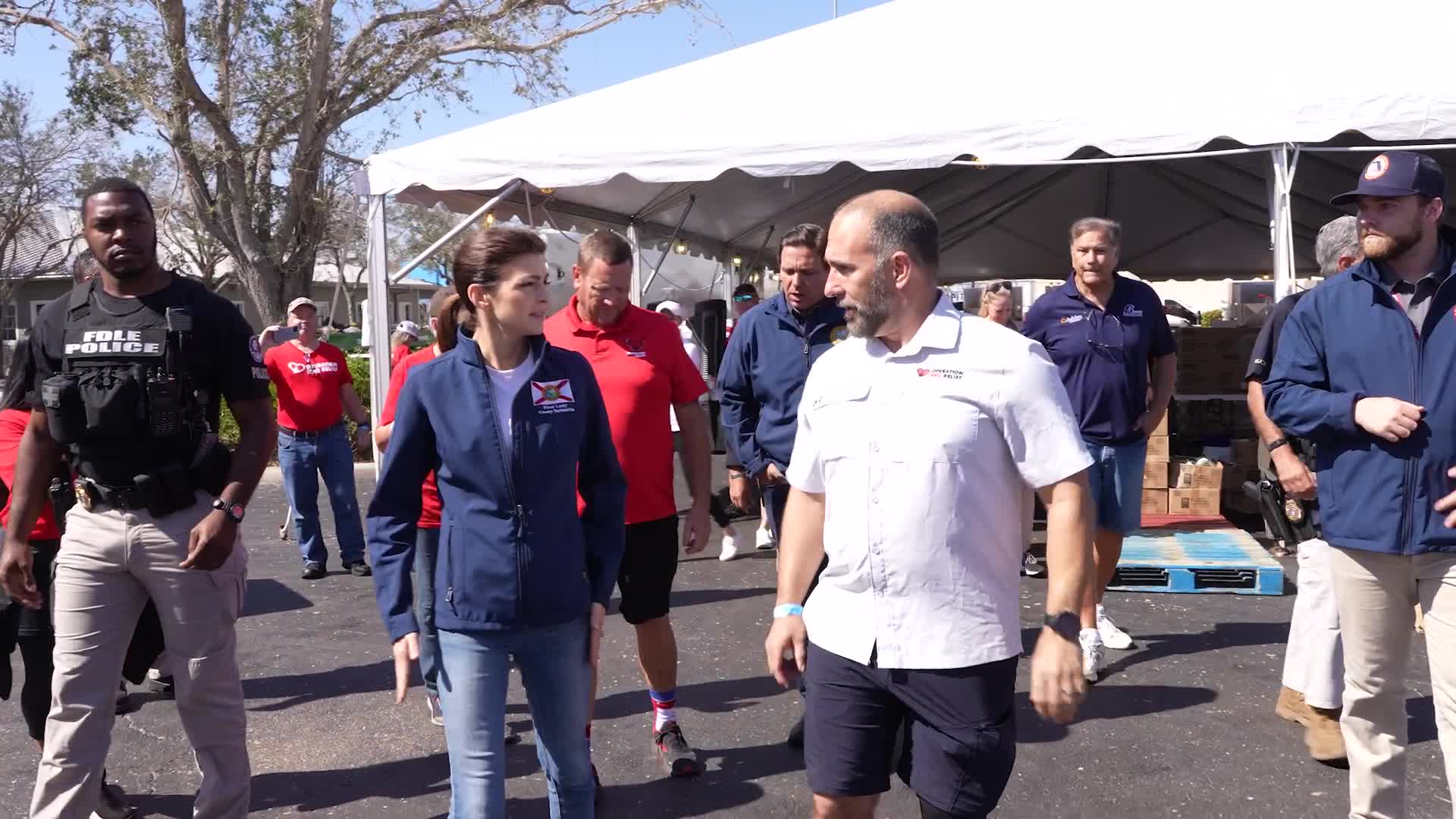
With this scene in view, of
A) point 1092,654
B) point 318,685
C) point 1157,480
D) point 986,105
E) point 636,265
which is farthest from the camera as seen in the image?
point 636,265

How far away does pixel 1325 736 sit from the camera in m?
4.21

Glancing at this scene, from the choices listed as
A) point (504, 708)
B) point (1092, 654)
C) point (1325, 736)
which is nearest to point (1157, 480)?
point (1092, 654)

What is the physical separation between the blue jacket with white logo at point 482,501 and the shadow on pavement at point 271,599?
4.56 metres

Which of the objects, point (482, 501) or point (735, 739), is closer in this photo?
point (482, 501)

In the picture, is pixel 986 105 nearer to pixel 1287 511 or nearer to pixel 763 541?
pixel 763 541

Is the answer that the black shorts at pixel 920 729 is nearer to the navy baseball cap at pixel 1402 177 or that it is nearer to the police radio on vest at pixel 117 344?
the navy baseball cap at pixel 1402 177

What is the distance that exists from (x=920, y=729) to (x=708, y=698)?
2.79 metres

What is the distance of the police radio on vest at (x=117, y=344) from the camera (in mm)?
3203

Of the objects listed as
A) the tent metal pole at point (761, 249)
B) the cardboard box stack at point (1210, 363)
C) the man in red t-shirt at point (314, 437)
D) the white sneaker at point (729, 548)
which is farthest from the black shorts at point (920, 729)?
the tent metal pole at point (761, 249)

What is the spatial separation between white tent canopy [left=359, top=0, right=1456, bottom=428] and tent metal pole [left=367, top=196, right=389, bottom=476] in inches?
1.4

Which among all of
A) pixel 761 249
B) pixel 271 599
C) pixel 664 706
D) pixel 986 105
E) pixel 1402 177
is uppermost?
pixel 986 105

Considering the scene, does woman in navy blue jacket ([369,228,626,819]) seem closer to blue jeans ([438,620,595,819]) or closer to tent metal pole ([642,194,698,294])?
blue jeans ([438,620,595,819])

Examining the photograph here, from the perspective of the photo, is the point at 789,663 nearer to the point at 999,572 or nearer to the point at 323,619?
the point at 999,572

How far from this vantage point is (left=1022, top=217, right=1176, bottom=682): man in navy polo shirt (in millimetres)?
5055
